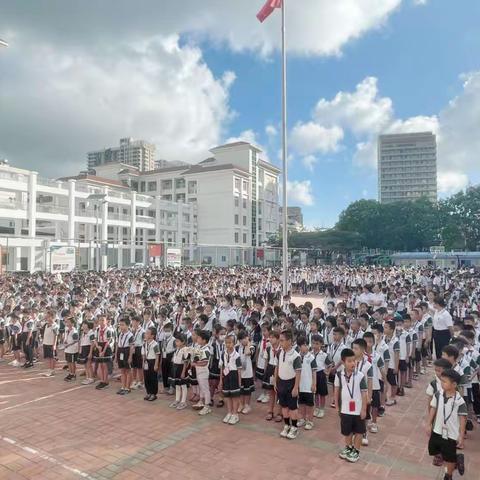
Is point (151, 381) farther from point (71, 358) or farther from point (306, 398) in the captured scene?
point (306, 398)

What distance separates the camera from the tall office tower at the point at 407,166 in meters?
110

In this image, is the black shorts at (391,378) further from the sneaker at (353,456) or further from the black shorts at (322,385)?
the sneaker at (353,456)

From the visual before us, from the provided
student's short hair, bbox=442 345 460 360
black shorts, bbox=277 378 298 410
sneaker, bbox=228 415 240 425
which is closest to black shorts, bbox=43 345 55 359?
sneaker, bbox=228 415 240 425

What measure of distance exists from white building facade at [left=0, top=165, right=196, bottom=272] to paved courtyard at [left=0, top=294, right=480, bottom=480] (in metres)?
19.7

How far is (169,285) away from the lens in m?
16.8

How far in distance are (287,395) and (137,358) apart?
3.29 meters

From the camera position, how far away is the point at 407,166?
112562mm

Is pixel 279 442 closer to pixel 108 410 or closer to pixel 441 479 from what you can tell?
pixel 441 479

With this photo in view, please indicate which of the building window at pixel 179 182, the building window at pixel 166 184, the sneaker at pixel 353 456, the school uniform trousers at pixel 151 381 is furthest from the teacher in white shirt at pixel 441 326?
the building window at pixel 166 184

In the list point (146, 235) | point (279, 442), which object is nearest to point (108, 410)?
point (279, 442)

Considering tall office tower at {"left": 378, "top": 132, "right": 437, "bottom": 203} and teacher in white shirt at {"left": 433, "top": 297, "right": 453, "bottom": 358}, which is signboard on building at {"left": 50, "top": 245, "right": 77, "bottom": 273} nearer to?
teacher in white shirt at {"left": 433, "top": 297, "right": 453, "bottom": 358}

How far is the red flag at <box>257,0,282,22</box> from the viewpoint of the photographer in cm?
1284

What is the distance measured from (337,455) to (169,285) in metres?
12.5

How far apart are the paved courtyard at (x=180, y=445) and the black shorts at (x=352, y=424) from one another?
0.40m
